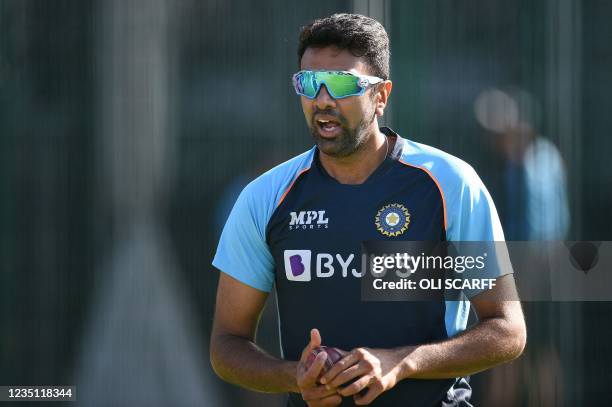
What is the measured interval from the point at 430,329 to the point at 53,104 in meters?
2.94

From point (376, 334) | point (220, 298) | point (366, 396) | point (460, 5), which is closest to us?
point (366, 396)

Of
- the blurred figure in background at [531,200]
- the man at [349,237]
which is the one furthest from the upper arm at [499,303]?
the blurred figure in background at [531,200]

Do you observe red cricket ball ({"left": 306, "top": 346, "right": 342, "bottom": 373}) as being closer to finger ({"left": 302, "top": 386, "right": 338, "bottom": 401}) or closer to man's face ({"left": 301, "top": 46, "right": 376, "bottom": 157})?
finger ({"left": 302, "top": 386, "right": 338, "bottom": 401})

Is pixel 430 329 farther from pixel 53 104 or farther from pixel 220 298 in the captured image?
pixel 53 104

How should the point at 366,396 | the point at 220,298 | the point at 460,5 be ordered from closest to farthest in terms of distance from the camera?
the point at 366,396
the point at 220,298
the point at 460,5

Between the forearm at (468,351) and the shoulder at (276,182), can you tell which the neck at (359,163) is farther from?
the forearm at (468,351)

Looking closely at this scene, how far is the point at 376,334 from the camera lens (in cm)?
282

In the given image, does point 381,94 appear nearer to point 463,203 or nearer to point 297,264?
point 463,203

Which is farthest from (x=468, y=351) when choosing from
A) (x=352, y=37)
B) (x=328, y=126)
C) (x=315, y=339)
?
(x=352, y=37)

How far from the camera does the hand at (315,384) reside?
255 centimetres

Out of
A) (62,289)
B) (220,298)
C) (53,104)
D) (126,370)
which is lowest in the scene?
(126,370)

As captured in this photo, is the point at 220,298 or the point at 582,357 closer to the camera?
the point at 220,298

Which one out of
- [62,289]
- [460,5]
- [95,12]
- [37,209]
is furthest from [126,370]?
[460,5]

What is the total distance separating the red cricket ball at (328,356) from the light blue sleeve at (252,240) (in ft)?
1.46
